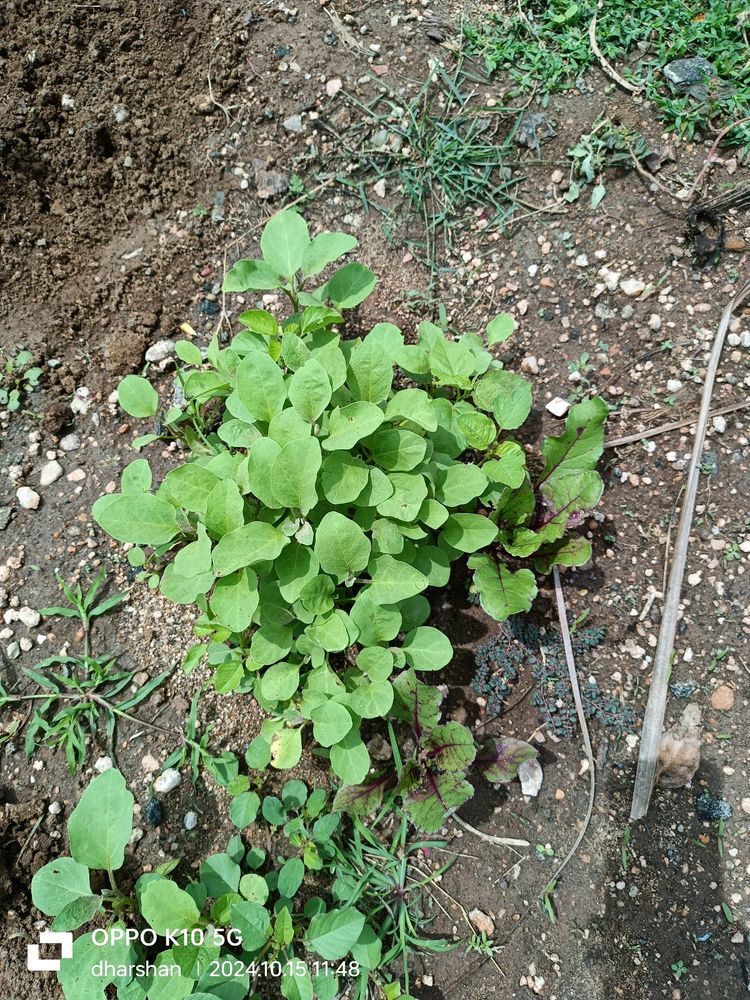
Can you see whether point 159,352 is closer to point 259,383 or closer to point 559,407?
point 259,383

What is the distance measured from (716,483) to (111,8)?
2.82m

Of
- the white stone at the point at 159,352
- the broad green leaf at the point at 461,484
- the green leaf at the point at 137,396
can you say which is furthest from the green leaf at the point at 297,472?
the white stone at the point at 159,352

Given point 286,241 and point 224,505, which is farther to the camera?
point 286,241

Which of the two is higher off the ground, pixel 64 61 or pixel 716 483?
pixel 64 61

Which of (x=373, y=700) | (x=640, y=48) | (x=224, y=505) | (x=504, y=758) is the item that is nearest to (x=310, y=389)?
(x=224, y=505)

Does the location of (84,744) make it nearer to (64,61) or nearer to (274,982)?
(274,982)

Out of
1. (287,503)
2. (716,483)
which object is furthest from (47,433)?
(716,483)

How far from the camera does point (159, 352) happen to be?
7.88 feet

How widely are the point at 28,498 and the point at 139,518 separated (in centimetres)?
81

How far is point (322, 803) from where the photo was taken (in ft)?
6.47

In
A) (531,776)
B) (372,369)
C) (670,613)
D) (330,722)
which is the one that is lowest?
(531,776)

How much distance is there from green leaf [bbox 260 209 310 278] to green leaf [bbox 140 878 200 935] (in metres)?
1.71

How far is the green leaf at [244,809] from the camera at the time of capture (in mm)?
1950

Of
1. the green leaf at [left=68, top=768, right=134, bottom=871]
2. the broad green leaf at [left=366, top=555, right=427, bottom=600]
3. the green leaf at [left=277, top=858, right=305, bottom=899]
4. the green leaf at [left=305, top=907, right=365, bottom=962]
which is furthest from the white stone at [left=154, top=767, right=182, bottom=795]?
the broad green leaf at [left=366, top=555, right=427, bottom=600]
